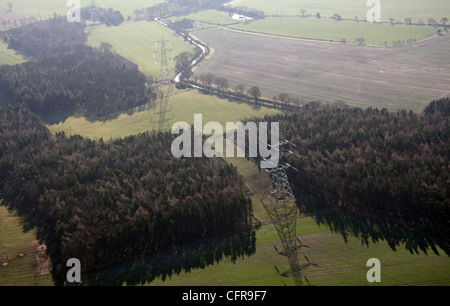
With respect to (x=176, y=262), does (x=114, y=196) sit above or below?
above

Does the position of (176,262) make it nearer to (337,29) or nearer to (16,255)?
(16,255)

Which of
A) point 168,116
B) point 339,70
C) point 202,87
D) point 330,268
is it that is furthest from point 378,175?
point 339,70

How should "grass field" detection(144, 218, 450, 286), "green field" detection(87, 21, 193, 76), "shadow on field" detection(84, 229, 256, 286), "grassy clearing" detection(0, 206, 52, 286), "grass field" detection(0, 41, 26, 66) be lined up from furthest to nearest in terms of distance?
1. "green field" detection(87, 21, 193, 76)
2. "grass field" detection(0, 41, 26, 66)
3. "grassy clearing" detection(0, 206, 52, 286)
4. "shadow on field" detection(84, 229, 256, 286)
5. "grass field" detection(144, 218, 450, 286)

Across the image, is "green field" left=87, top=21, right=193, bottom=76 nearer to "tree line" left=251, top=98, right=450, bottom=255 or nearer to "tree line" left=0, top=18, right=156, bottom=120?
"tree line" left=0, top=18, right=156, bottom=120

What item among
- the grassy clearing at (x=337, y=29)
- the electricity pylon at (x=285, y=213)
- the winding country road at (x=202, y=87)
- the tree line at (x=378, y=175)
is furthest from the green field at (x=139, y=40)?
the electricity pylon at (x=285, y=213)

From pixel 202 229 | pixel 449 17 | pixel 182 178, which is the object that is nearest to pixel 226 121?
pixel 182 178

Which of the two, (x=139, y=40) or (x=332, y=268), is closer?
(x=332, y=268)

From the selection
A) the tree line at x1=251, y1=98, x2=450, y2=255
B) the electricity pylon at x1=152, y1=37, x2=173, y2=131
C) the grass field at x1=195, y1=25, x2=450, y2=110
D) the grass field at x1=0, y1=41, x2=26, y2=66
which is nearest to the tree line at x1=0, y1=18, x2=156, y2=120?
the electricity pylon at x1=152, y1=37, x2=173, y2=131

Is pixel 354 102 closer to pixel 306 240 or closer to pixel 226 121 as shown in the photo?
pixel 226 121
